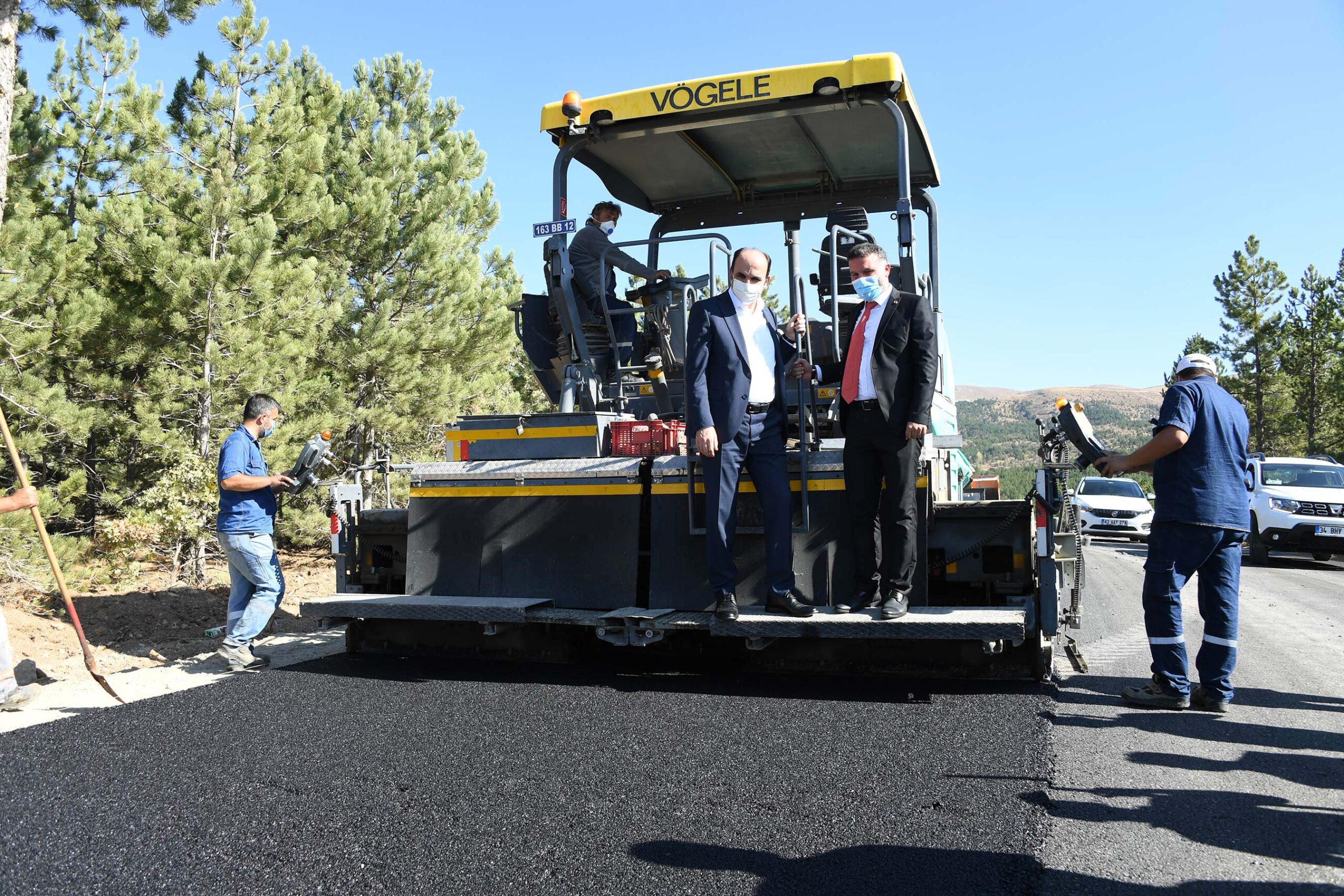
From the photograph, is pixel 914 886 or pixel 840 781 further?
pixel 840 781

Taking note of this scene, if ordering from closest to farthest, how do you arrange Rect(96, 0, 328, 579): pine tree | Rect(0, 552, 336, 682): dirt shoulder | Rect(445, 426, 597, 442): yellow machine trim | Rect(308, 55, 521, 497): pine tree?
Rect(445, 426, 597, 442): yellow machine trim < Rect(0, 552, 336, 682): dirt shoulder < Rect(96, 0, 328, 579): pine tree < Rect(308, 55, 521, 497): pine tree

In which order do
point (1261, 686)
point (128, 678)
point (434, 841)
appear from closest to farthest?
point (434, 841) < point (1261, 686) < point (128, 678)

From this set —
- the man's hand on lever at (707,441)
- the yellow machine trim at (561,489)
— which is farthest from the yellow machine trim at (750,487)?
the man's hand on lever at (707,441)

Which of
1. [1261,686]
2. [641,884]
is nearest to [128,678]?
[641,884]

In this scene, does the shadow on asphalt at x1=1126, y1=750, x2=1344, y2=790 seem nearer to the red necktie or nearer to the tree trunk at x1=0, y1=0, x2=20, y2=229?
the red necktie

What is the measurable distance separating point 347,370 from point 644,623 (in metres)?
10.4

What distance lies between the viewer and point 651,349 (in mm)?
6574

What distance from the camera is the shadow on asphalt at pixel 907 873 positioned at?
8.52 feet

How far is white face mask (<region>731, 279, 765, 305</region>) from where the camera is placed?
5145 mm

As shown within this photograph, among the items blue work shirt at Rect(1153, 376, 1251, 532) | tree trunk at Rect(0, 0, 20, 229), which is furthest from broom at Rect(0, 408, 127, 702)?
blue work shirt at Rect(1153, 376, 1251, 532)

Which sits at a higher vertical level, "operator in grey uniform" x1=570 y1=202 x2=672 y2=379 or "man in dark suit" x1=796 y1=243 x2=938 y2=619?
"operator in grey uniform" x1=570 y1=202 x2=672 y2=379

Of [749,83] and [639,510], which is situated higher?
[749,83]

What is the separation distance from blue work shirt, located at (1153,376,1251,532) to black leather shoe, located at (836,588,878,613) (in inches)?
61.1

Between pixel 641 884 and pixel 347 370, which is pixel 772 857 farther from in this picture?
pixel 347 370
